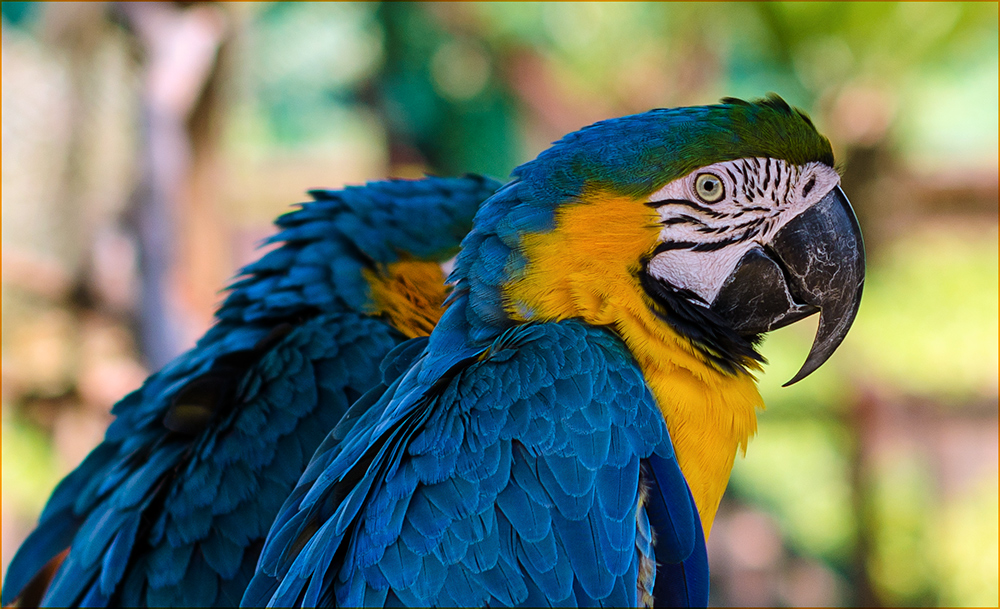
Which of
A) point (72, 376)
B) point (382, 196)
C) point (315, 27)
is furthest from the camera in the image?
point (315, 27)

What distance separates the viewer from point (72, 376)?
11.9 feet

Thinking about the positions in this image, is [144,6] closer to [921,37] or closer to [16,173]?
[16,173]

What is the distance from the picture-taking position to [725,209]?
109 cm

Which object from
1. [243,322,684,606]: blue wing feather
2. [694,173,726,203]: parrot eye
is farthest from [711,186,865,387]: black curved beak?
[243,322,684,606]: blue wing feather

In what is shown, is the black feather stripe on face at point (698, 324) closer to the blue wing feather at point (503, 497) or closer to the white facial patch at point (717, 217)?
the white facial patch at point (717, 217)

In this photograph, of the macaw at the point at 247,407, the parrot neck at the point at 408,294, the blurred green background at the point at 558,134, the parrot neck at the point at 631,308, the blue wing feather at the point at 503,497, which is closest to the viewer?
the blue wing feather at the point at 503,497

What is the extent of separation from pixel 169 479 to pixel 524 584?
0.77 metres

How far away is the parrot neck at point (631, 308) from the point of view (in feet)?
3.40

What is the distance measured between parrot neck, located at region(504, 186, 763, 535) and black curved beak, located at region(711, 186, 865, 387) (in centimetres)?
12

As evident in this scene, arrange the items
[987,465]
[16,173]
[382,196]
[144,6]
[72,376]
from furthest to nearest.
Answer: [987,465] → [16,173] → [72,376] → [144,6] → [382,196]

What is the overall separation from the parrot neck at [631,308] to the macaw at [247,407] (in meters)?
0.42

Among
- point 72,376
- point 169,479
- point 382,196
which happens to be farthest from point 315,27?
point 169,479

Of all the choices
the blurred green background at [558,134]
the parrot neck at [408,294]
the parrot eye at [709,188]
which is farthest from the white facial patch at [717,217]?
the blurred green background at [558,134]

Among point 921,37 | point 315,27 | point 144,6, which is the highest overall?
point 315,27
